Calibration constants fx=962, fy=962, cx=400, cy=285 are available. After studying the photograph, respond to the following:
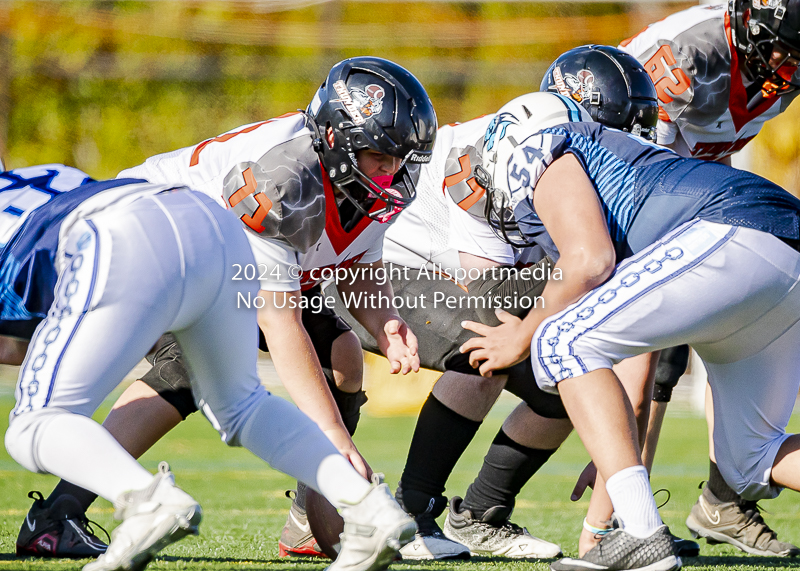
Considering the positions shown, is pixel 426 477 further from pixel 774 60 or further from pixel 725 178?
pixel 774 60

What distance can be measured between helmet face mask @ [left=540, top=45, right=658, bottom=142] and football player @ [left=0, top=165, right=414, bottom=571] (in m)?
1.53

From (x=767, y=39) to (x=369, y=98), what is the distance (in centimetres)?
176

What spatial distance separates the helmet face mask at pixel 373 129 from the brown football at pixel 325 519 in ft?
2.86

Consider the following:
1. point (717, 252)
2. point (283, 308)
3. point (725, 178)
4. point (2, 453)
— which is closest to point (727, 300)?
point (717, 252)

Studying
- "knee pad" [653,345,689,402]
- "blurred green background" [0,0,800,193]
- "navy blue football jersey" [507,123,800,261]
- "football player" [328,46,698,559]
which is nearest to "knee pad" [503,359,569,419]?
"football player" [328,46,698,559]

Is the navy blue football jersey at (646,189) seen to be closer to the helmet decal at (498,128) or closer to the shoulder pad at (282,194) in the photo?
the helmet decal at (498,128)

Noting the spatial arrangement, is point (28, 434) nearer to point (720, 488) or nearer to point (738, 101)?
point (720, 488)

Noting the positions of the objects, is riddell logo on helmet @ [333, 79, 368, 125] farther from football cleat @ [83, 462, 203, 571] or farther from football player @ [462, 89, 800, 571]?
football cleat @ [83, 462, 203, 571]

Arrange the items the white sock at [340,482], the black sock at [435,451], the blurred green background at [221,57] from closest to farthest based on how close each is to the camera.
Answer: the white sock at [340,482] → the black sock at [435,451] → the blurred green background at [221,57]

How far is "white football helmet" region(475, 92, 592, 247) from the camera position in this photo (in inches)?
110

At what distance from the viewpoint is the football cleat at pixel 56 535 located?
2.82 meters

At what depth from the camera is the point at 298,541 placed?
3.23m

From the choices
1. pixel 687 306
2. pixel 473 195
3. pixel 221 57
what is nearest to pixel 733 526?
pixel 687 306

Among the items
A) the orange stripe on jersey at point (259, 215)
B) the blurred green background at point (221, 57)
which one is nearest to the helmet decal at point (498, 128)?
the orange stripe on jersey at point (259, 215)
